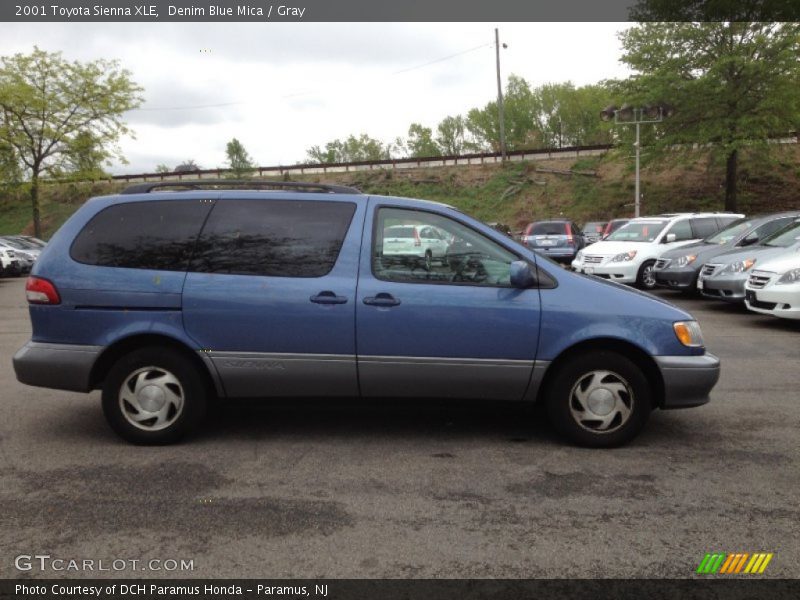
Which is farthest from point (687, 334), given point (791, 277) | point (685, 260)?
point (685, 260)

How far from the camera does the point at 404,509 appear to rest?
3621 millimetres

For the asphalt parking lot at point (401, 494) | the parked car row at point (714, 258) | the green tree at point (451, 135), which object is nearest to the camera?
the asphalt parking lot at point (401, 494)

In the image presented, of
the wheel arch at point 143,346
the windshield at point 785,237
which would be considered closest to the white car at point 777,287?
the windshield at point 785,237

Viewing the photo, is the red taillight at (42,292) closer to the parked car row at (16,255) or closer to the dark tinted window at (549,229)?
the parked car row at (16,255)

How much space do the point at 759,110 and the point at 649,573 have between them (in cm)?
2804

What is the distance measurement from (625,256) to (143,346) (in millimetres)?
12455

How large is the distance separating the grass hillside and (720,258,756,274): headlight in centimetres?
2050

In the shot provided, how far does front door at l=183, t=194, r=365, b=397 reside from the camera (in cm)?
454

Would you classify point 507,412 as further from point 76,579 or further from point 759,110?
point 759,110

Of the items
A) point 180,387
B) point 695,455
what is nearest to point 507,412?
point 695,455

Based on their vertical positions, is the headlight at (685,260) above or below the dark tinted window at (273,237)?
below

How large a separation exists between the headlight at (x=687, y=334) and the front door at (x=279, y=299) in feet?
7.02

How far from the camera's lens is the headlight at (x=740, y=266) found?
36.5 ft

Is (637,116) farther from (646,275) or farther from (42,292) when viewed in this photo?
(42,292)
